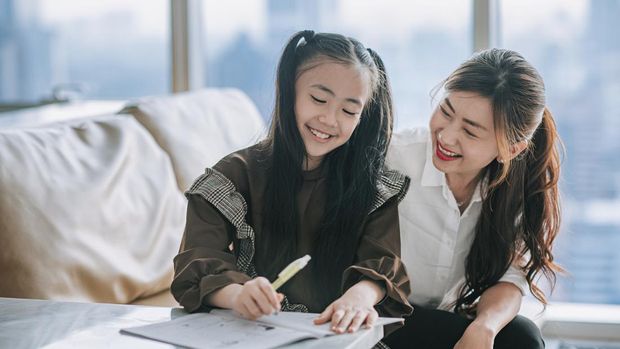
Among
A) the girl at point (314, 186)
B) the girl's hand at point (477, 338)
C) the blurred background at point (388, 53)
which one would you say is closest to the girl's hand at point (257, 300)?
the girl at point (314, 186)

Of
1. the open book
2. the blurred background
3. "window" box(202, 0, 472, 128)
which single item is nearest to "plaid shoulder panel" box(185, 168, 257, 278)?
the open book

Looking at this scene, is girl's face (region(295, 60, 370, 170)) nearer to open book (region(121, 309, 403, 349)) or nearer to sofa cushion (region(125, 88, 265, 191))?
open book (region(121, 309, 403, 349))

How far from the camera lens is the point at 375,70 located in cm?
165

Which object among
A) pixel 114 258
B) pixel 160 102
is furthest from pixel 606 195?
pixel 114 258

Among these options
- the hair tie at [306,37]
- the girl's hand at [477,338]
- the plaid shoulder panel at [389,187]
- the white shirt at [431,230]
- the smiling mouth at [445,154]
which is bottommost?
the girl's hand at [477,338]

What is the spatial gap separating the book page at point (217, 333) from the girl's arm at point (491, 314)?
56 cm

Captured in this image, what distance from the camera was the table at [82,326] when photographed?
113cm

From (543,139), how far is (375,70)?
0.42 metres

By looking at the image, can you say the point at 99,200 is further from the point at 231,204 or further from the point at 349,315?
the point at 349,315

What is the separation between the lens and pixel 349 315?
1223 mm

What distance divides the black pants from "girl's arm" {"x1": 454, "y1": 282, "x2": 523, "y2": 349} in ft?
0.09

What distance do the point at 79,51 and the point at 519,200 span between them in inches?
80.3

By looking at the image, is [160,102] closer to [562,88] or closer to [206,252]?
[206,252]

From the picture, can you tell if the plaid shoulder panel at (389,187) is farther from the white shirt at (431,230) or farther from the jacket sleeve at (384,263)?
the white shirt at (431,230)
